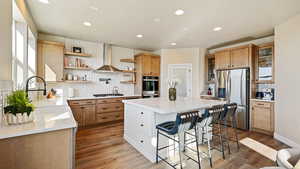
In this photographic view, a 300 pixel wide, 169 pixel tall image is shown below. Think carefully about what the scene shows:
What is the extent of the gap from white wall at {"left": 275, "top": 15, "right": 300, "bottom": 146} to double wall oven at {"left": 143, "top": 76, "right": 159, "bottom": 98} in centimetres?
354

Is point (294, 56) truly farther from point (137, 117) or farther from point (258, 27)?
point (137, 117)

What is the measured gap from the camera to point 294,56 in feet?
9.19

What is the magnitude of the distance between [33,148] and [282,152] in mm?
2324

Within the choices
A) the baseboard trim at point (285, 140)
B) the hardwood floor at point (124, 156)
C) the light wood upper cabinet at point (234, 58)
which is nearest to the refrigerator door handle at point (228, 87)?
the light wood upper cabinet at point (234, 58)

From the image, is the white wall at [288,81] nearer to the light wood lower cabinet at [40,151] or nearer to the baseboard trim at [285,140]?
the baseboard trim at [285,140]

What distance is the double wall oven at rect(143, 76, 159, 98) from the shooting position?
5246 mm

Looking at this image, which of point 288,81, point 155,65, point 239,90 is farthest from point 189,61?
point 288,81

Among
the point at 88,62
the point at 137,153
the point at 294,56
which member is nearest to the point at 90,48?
the point at 88,62

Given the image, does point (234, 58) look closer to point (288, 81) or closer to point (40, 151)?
point (288, 81)

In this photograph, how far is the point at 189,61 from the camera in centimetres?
520

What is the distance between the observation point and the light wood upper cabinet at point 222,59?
4.28m

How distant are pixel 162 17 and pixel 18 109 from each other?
269cm

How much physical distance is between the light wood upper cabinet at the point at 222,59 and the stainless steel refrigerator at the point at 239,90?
0.78 ft

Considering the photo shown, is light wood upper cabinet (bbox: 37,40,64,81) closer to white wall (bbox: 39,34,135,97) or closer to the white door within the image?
white wall (bbox: 39,34,135,97)
